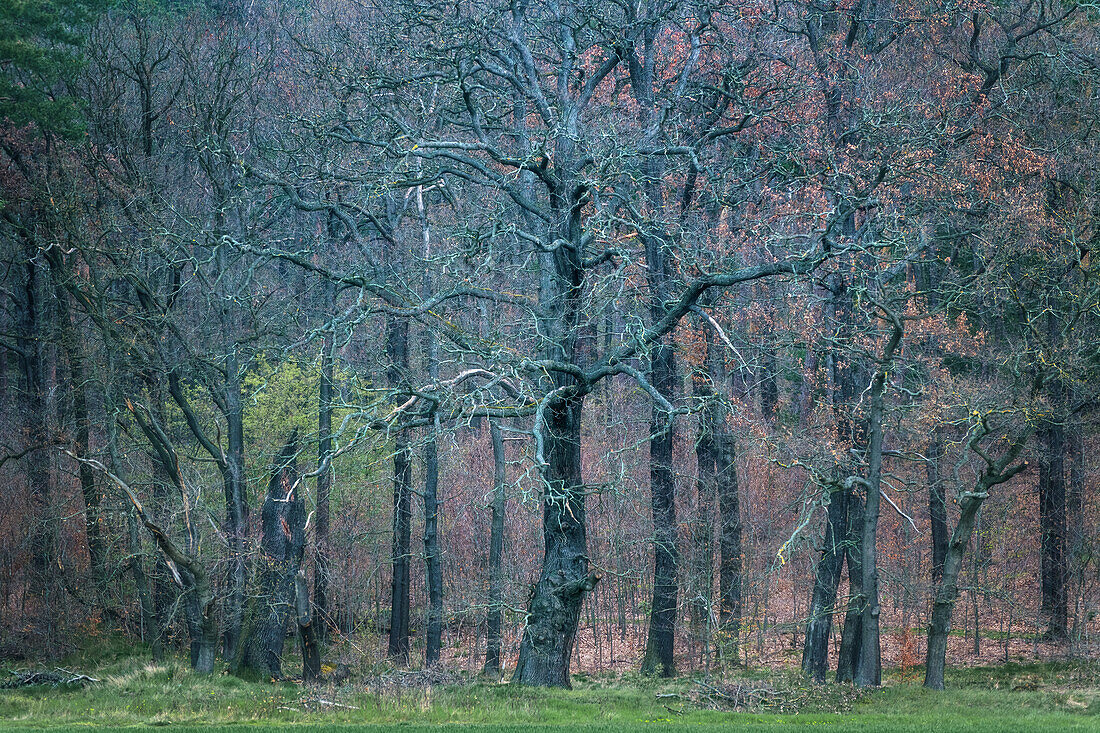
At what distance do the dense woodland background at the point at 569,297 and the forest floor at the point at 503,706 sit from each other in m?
1.72

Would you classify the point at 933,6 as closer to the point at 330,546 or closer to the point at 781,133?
the point at 781,133

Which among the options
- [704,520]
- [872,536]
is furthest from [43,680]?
[872,536]

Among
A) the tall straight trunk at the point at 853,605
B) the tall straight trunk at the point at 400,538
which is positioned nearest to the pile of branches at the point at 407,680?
the tall straight trunk at the point at 400,538

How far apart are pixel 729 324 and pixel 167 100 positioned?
13.4 m

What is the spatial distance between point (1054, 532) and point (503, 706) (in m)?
15.3

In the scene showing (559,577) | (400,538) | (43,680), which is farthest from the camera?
(400,538)

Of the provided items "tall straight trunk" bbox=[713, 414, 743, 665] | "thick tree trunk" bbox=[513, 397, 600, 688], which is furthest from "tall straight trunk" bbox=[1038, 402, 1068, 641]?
"thick tree trunk" bbox=[513, 397, 600, 688]

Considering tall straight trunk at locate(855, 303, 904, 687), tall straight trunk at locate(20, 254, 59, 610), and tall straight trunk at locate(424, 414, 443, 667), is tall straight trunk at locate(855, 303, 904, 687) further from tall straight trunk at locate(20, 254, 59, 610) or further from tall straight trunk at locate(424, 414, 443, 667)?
tall straight trunk at locate(20, 254, 59, 610)

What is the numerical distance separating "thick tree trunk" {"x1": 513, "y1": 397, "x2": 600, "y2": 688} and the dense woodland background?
2.5 inches

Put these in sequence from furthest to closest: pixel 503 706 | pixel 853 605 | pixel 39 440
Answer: pixel 39 440 → pixel 853 605 → pixel 503 706

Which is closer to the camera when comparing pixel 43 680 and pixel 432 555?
pixel 43 680

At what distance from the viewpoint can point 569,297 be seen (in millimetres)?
17922

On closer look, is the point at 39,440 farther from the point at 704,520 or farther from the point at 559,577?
the point at 704,520

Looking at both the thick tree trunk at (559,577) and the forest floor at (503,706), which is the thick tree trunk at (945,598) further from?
the thick tree trunk at (559,577)
